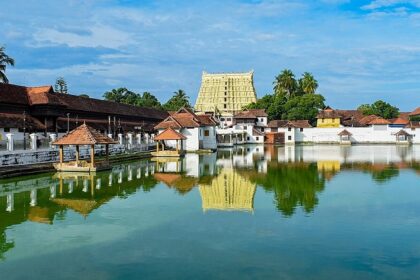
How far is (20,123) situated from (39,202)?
16360mm

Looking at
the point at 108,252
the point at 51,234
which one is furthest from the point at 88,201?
the point at 108,252

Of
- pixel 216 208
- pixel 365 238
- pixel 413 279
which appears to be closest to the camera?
pixel 413 279

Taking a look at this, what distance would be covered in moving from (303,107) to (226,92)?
2792 cm

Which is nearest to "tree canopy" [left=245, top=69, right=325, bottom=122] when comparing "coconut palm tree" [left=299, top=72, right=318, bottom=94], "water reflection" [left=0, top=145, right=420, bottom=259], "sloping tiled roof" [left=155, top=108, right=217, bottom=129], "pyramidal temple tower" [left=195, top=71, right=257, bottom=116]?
"coconut palm tree" [left=299, top=72, right=318, bottom=94]

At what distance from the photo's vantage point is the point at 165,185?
17.5 meters

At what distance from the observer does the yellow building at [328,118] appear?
214ft

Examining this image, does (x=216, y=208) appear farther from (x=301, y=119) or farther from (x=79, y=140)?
(x=301, y=119)

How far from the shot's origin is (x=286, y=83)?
238 ft

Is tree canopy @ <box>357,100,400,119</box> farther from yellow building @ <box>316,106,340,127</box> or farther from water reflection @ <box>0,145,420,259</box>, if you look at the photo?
water reflection @ <box>0,145,420,259</box>

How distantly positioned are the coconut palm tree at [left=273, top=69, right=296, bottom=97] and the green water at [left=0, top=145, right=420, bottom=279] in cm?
5580

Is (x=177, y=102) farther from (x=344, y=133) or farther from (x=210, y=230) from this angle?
(x=210, y=230)

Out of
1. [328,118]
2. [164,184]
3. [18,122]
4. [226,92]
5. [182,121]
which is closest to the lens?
[164,184]

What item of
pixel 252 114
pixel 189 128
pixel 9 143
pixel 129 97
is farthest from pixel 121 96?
A: pixel 9 143

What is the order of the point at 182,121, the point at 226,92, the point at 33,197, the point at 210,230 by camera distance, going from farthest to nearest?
the point at 226,92, the point at 182,121, the point at 33,197, the point at 210,230
